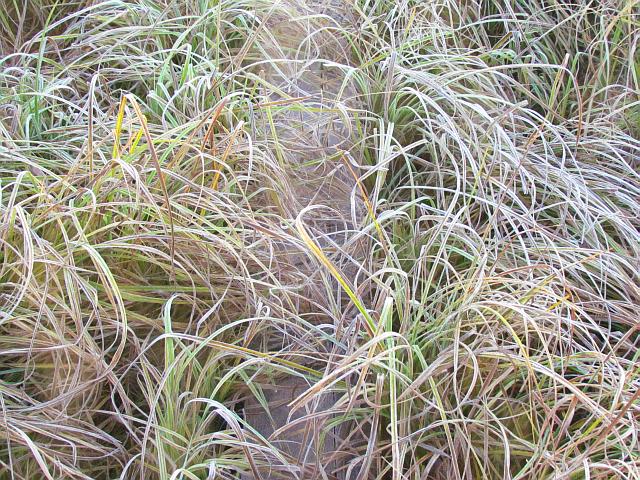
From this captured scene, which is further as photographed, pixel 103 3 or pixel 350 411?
pixel 103 3

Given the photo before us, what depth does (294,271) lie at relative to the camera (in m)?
1.43

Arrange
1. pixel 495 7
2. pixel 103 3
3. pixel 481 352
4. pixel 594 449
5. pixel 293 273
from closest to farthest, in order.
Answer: pixel 594 449 → pixel 481 352 → pixel 293 273 → pixel 103 3 → pixel 495 7

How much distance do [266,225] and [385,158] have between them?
0.28m

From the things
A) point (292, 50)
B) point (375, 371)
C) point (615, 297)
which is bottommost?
point (615, 297)

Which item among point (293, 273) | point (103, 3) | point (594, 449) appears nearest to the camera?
point (594, 449)

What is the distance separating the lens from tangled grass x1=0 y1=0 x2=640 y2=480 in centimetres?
120

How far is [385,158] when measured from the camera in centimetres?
157

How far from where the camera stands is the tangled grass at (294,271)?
1.20 meters

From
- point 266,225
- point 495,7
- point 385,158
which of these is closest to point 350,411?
point 266,225

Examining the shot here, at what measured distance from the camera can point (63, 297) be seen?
1.27 metres

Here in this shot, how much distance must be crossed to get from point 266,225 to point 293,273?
0.11 meters

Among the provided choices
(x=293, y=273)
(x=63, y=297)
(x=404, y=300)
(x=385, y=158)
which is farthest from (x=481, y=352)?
(x=63, y=297)

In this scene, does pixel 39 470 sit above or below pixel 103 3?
below

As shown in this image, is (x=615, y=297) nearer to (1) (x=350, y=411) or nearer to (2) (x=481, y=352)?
(2) (x=481, y=352)
